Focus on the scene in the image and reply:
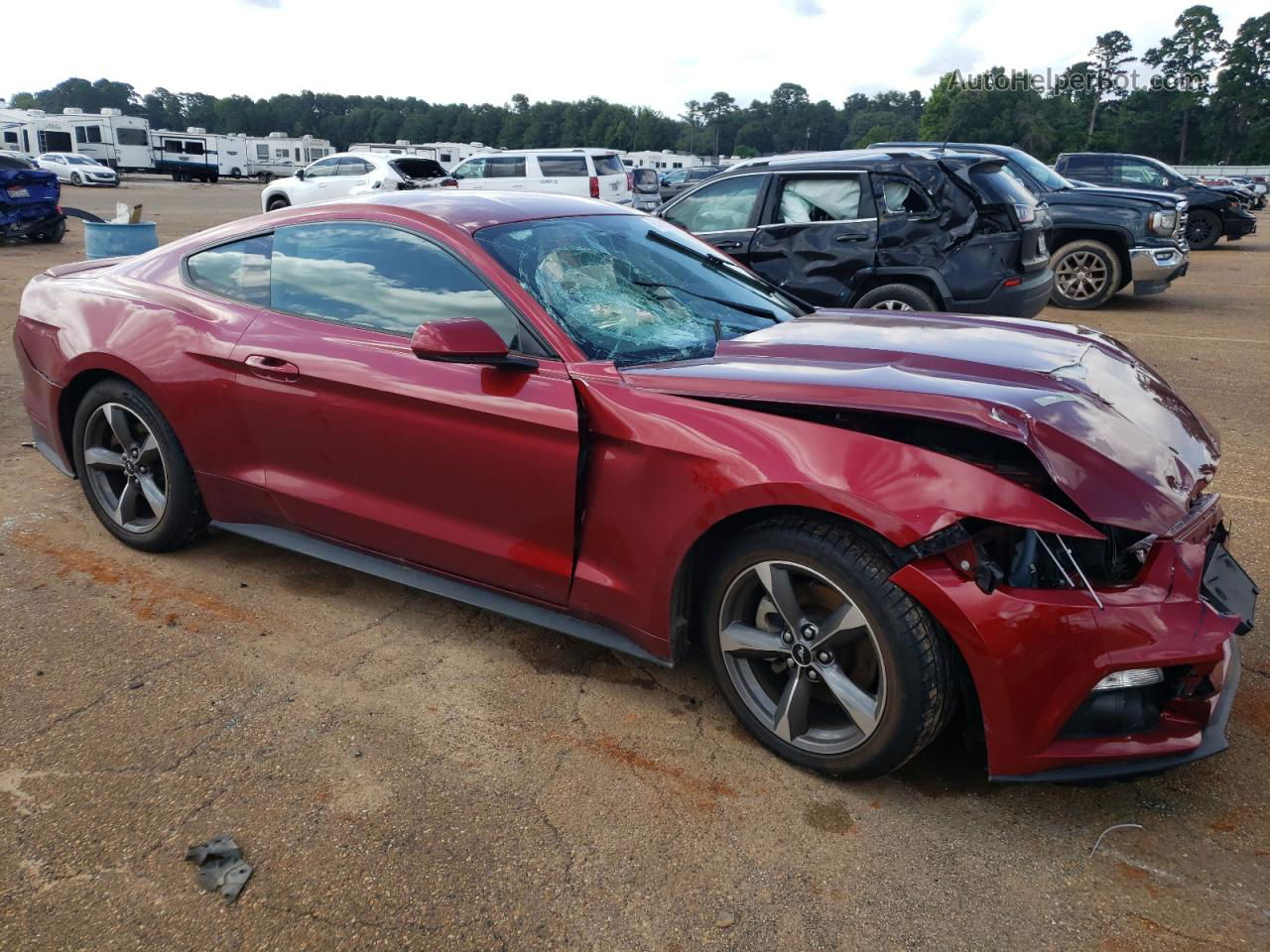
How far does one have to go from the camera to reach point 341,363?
10.7ft

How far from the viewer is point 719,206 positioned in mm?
8117

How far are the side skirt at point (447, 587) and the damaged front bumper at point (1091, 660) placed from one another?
3.06 ft

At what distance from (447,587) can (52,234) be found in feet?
55.4

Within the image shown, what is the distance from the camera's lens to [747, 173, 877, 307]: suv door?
746 centimetres

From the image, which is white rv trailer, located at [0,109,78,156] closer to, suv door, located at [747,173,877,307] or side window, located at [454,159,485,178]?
side window, located at [454,159,485,178]

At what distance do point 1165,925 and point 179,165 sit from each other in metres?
53.7

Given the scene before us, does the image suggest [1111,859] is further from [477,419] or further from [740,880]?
[477,419]

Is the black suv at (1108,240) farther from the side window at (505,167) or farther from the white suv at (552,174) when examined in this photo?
the side window at (505,167)

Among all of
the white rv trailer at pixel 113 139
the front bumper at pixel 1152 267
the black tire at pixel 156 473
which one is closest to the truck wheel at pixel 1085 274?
the front bumper at pixel 1152 267

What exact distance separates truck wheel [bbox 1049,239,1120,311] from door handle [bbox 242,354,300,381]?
970 centimetres

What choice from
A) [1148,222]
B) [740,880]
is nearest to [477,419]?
[740,880]

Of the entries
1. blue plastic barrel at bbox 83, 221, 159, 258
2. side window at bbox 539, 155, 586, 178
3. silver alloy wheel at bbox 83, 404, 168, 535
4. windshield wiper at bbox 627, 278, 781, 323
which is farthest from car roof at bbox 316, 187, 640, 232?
side window at bbox 539, 155, 586, 178

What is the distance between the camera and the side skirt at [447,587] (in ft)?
9.71

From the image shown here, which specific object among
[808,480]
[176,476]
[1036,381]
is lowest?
[176,476]
